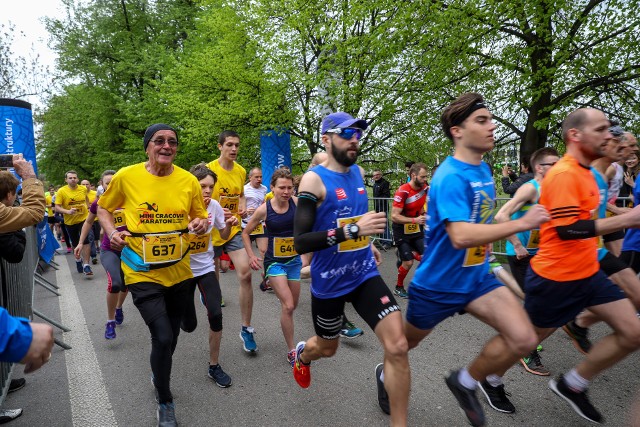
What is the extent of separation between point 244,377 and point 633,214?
322 centimetres

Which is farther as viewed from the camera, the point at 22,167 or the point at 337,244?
the point at 22,167

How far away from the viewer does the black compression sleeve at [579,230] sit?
2703mm

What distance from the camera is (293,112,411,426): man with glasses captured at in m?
2.80

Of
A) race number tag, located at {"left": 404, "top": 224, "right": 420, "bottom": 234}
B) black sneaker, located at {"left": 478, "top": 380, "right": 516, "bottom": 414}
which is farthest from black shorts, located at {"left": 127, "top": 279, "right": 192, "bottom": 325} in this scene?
race number tag, located at {"left": 404, "top": 224, "right": 420, "bottom": 234}

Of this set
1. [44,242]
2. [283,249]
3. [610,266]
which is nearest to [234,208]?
[283,249]

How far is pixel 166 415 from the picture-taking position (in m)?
3.12

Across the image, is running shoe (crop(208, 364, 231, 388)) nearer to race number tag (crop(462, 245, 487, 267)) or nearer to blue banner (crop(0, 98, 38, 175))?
race number tag (crop(462, 245, 487, 267))

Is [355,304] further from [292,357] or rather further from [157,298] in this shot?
[157,298]

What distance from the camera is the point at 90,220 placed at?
5.65 metres

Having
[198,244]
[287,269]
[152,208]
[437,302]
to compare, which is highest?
[152,208]

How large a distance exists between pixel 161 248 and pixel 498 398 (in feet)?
8.89

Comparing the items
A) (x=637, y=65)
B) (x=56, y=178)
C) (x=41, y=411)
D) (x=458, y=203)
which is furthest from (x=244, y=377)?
(x=56, y=178)

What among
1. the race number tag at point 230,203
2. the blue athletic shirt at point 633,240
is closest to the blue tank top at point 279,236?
the race number tag at point 230,203

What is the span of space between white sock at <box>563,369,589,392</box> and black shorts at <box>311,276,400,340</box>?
4.09ft
